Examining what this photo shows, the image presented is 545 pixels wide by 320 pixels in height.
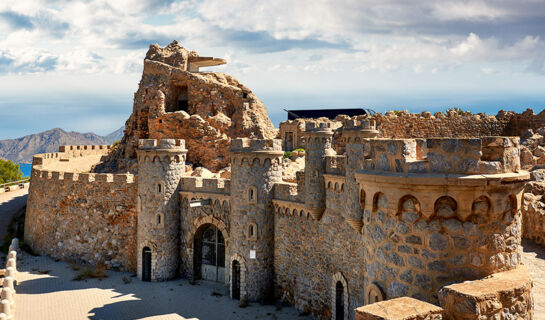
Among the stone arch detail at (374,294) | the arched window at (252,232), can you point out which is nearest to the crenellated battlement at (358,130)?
the arched window at (252,232)

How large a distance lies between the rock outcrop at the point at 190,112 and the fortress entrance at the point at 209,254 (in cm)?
591

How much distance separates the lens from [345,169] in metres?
16.4

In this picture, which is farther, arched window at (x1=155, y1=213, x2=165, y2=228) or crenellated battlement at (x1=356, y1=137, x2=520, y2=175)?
arched window at (x1=155, y1=213, x2=165, y2=228)

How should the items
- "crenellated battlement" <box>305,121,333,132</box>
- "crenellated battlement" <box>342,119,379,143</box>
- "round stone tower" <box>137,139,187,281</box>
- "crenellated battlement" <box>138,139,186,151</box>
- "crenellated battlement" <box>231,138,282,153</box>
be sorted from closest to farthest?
"crenellated battlement" <box>342,119,379,143</box>, "crenellated battlement" <box>305,121,333,132</box>, "crenellated battlement" <box>231,138,282,153</box>, "crenellated battlement" <box>138,139,186,151</box>, "round stone tower" <box>137,139,187,281</box>

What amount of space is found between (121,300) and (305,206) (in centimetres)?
951

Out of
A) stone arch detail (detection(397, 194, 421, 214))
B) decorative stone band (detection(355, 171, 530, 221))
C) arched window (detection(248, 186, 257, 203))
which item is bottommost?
arched window (detection(248, 186, 257, 203))

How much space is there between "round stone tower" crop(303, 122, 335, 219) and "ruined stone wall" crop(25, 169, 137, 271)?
37.1 ft

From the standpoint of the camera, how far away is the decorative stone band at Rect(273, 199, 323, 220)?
18058mm

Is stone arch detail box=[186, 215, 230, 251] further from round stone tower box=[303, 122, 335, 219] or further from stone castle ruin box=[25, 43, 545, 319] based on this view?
round stone tower box=[303, 122, 335, 219]

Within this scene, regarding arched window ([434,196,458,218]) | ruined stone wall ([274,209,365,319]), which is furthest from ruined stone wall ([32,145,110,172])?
arched window ([434,196,458,218])

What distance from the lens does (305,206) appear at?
18344 millimetres

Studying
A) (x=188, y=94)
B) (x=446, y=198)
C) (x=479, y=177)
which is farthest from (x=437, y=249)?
(x=188, y=94)

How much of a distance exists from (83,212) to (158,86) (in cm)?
963

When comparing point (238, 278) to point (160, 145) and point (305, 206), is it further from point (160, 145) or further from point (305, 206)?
point (160, 145)
